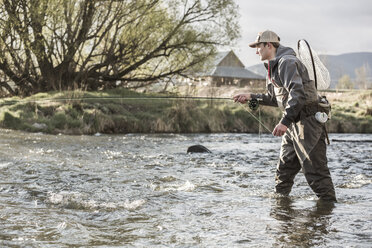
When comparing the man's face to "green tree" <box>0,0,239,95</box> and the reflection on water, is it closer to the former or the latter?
the reflection on water

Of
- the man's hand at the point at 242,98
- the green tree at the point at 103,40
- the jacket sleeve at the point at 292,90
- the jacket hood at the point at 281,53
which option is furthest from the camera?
the green tree at the point at 103,40

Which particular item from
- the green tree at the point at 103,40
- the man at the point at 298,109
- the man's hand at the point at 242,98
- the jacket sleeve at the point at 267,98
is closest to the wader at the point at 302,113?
the man at the point at 298,109

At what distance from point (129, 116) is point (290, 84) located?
13.5 metres

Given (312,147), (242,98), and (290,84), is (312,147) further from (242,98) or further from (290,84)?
(242,98)

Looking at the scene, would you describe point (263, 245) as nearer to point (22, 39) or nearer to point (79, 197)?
point (79, 197)

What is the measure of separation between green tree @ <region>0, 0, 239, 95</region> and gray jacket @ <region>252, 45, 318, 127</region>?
606 inches

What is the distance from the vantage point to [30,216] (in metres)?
4.77

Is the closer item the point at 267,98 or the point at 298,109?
the point at 298,109

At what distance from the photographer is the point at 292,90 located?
16.8 feet

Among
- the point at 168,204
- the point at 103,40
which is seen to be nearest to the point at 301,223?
the point at 168,204

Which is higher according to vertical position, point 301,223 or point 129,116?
point 129,116

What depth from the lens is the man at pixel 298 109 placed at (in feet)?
16.9

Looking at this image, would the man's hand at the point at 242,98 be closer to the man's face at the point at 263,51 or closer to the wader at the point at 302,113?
the wader at the point at 302,113

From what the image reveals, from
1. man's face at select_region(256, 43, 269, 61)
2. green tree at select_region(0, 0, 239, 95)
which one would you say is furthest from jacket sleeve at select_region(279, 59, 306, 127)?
green tree at select_region(0, 0, 239, 95)
